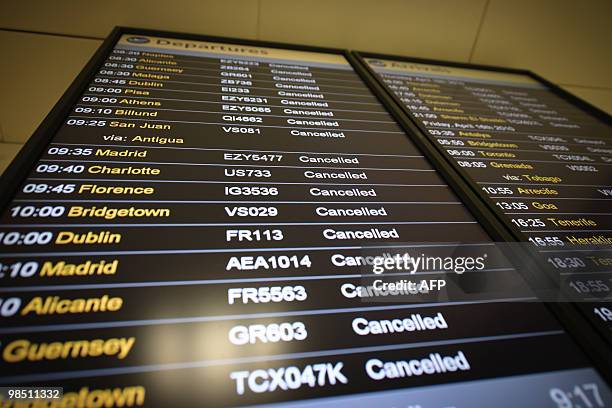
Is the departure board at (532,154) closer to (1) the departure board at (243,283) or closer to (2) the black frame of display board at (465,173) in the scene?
(2) the black frame of display board at (465,173)

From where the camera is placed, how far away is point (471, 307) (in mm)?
747

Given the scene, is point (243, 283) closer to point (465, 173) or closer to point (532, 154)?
point (465, 173)

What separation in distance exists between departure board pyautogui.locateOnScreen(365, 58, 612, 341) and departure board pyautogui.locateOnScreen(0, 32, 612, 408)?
12 centimetres

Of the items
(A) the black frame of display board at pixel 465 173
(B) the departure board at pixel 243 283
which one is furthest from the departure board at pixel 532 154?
(B) the departure board at pixel 243 283

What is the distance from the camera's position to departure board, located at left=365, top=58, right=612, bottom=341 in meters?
0.92

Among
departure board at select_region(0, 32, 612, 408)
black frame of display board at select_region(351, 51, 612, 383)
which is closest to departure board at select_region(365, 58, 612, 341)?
black frame of display board at select_region(351, 51, 612, 383)

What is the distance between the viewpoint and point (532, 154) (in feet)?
4.35

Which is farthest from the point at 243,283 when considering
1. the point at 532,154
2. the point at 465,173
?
the point at 532,154

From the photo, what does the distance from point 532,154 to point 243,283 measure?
1238 millimetres

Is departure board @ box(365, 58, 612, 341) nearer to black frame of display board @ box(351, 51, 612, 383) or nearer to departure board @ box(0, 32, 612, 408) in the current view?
black frame of display board @ box(351, 51, 612, 383)

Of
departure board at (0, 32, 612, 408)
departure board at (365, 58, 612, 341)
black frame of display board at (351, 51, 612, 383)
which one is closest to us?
departure board at (0, 32, 612, 408)

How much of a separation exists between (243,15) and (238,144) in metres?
→ 1.02

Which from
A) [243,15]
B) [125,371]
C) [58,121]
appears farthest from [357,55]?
[125,371]

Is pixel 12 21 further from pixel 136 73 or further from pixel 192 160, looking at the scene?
pixel 192 160
